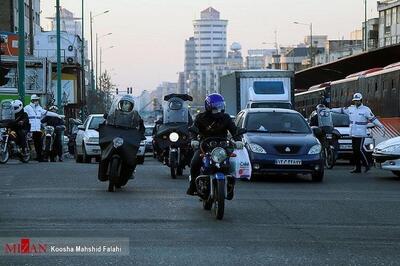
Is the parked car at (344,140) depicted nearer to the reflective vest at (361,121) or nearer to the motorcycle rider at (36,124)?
the reflective vest at (361,121)

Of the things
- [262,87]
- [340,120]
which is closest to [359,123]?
[340,120]

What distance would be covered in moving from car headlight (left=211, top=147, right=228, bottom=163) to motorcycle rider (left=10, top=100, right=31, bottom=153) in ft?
38.4

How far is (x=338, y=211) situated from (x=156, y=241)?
3.73m

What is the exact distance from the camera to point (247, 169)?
11086 mm

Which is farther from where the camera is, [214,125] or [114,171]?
[114,171]

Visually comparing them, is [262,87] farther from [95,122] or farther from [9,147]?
[9,147]

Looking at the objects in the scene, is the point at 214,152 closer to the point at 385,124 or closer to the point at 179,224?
the point at 179,224

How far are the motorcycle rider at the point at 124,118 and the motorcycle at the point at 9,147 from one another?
733 centimetres

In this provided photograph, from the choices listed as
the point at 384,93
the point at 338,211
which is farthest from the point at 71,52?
the point at 338,211

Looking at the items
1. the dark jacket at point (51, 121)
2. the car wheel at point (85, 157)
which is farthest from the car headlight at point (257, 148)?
the dark jacket at point (51, 121)

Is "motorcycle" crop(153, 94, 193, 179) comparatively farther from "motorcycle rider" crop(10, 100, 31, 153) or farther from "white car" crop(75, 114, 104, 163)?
"white car" crop(75, 114, 104, 163)

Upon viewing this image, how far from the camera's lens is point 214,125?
11.2m

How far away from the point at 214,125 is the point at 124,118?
133 inches

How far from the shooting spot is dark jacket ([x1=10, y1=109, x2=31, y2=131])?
21.4 m
